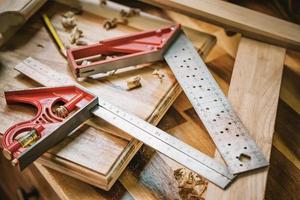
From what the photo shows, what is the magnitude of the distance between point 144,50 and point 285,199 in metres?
0.45

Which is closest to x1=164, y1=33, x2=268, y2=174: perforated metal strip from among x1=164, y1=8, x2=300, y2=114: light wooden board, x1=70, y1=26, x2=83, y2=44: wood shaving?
x1=164, y1=8, x2=300, y2=114: light wooden board

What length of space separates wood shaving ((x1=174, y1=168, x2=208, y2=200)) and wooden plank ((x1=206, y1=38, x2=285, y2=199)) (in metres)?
0.06

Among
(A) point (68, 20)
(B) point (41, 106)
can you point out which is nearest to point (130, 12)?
(A) point (68, 20)

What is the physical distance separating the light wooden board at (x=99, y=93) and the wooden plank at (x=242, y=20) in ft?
0.20

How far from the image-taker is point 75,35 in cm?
104

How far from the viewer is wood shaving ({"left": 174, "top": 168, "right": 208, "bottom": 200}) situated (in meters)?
0.80

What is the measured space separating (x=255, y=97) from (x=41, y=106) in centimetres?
46

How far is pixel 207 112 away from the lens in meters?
0.86

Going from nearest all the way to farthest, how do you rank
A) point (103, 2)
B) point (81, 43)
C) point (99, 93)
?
point (99, 93) → point (81, 43) → point (103, 2)

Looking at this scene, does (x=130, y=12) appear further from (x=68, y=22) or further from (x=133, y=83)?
(x=133, y=83)

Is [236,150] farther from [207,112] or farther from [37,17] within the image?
[37,17]

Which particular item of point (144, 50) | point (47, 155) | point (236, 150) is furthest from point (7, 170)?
point (236, 150)

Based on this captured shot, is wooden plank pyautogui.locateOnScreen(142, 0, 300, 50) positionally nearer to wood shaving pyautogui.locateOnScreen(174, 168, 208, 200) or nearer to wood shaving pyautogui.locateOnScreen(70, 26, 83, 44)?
wood shaving pyautogui.locateOnScreen(70, 26, 83, 44)

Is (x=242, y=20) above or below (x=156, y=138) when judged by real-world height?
above
